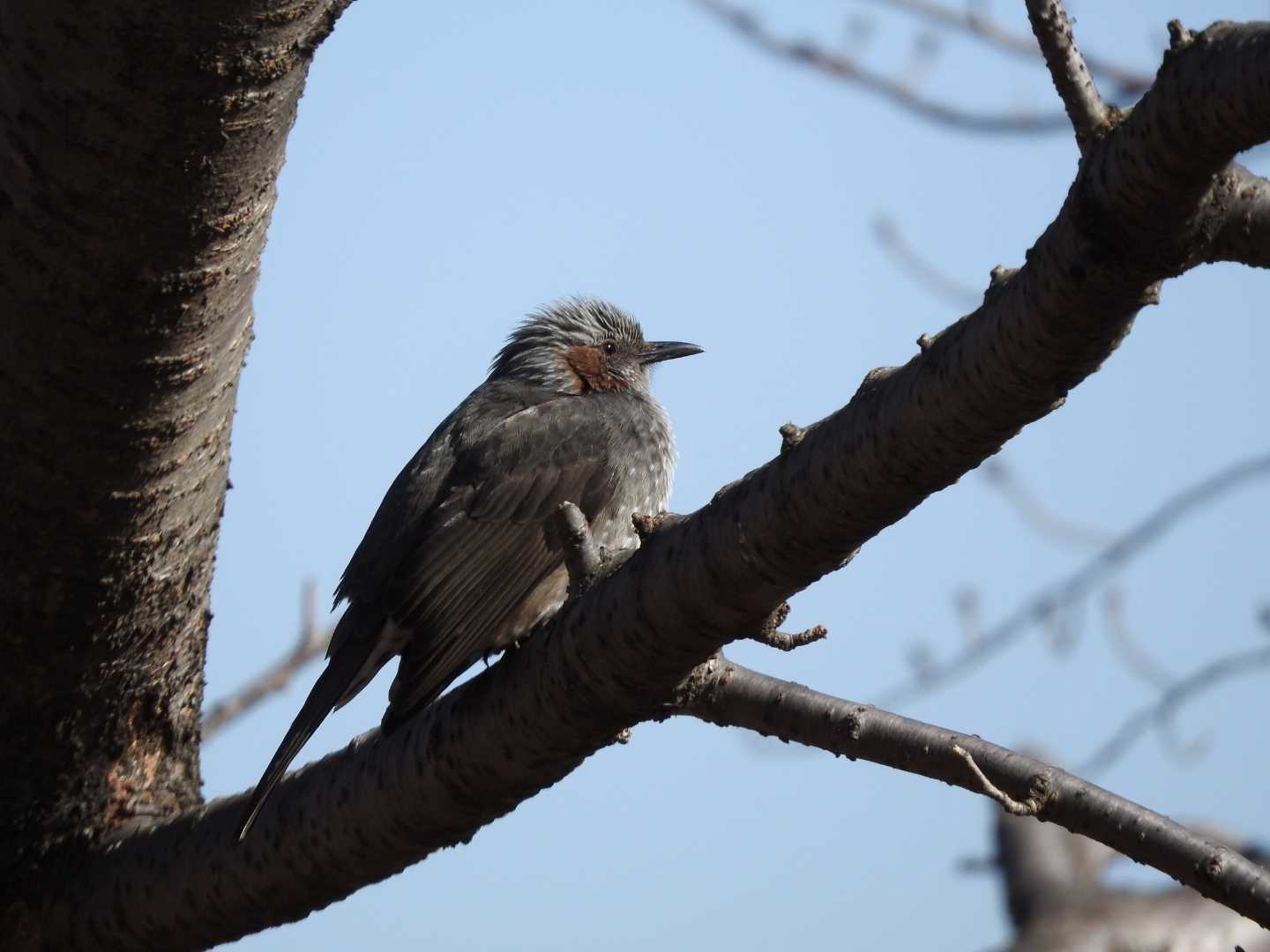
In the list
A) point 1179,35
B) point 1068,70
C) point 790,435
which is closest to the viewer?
point 1179,35

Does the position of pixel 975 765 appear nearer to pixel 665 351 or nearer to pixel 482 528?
pixel 482 528

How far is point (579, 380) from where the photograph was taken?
6.77 metres

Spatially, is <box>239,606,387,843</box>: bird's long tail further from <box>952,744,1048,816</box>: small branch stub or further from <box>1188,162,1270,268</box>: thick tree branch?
<box>1188,162,1270,268</box>: thick tree branch

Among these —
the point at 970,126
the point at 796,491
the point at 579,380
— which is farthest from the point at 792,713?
the point at 579,380


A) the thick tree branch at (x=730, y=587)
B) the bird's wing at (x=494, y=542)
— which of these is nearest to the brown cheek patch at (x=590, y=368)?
the bird's wing at (x=494, y=542)

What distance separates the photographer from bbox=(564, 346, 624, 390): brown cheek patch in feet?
22.3

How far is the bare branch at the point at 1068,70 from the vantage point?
235 centimetres

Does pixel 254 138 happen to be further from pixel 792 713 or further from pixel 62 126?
pixel 792 713

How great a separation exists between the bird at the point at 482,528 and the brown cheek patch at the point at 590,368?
0.14m

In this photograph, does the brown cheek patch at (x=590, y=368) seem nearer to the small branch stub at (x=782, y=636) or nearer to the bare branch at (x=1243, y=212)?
the small branch stub at (x=782, y=636)

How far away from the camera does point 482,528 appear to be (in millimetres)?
5246

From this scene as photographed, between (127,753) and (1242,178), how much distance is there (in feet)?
10.7

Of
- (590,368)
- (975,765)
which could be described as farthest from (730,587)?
(590,368)

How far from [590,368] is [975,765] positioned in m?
3.94
